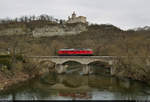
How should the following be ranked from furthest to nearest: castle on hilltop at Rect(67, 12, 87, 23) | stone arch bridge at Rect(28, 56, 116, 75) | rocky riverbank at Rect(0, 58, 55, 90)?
castle on hilltop at Rect(67, 12, 87, 23) < stone arch bridge at Rect(28, 56, 116, 75) < rocky riverbank at Rect(0, 58, 55, 90)

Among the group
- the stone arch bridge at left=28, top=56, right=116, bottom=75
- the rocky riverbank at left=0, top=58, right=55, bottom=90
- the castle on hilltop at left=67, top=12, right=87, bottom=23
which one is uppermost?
the castle on hilltop at left=67, top=12, right=87, bottom=23

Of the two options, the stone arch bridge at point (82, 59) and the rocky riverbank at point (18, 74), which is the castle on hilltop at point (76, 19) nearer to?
the stone arch bridge at point (82, 59)

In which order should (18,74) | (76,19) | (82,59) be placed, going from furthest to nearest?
(76,19)
(82,59)
(18,74)

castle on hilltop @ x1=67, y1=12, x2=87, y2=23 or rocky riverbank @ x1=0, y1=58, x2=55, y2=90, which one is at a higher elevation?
castle on hilltop @ x1=67, y1=12, x2=87, y2=23

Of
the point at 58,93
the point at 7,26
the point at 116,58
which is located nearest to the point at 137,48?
the point at 116,58

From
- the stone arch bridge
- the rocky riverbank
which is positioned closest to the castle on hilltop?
the stone arch bridge

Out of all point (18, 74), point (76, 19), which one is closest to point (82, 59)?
point (18, 74)

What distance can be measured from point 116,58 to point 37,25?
54.1 metres

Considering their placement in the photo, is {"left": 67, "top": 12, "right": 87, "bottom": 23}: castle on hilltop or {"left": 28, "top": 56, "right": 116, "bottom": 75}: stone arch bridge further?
{"left": 67, "top": 12, "right": 87, "bottom": 23}: castle on hilltop

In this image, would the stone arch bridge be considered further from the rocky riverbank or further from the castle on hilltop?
the castle on hilltop

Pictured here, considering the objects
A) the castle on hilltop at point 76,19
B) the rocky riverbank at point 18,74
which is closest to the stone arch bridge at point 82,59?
the rocky riverbank at point 18,74

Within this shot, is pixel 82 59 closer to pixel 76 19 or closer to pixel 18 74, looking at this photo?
pixel 18 74

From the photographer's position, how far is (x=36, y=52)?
142 ft

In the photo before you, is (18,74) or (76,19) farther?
(76,19)
